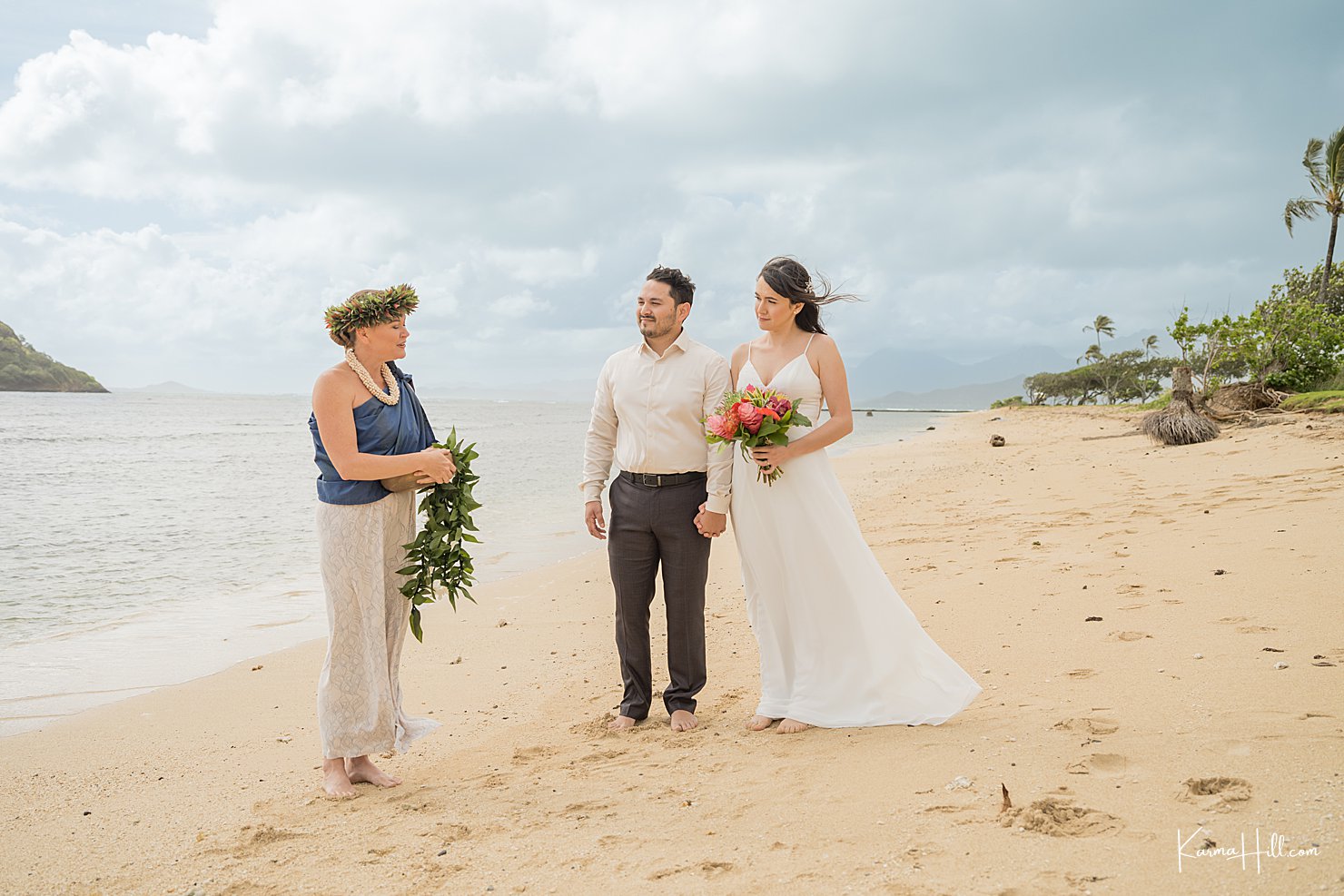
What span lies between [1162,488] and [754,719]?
8249 mm

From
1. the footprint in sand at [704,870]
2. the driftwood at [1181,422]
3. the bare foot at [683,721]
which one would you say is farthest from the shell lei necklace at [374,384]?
the driftwood at [1181,422]

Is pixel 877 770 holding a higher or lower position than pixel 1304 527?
lower

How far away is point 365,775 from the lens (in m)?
4.03

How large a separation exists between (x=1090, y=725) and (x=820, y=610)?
132 centimetres

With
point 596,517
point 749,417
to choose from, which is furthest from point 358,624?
point 749,417

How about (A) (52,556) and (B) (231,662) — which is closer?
(B) (231,662)

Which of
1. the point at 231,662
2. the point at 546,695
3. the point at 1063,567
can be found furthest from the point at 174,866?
the point at 1063,567

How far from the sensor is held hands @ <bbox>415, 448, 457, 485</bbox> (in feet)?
12.7

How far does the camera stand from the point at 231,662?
6.69 metres

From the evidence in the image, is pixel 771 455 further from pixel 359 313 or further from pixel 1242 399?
pixel 1242 399

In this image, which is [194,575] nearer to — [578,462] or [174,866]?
[174,866]

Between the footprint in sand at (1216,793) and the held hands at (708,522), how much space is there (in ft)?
7.39

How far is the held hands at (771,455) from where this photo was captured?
432cm

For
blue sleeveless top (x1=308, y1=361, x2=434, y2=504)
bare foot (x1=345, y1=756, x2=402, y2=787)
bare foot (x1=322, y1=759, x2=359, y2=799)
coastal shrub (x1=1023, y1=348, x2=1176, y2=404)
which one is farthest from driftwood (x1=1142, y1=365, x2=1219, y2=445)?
coastal shrub (x1=1023, y1=348, x2=1176, y2=404)
